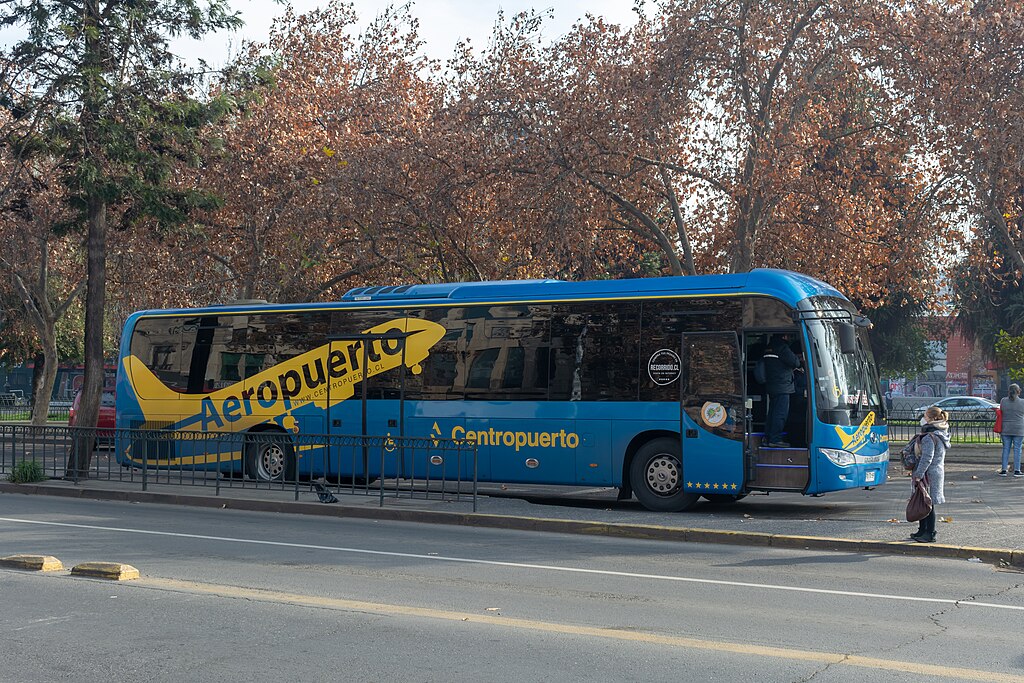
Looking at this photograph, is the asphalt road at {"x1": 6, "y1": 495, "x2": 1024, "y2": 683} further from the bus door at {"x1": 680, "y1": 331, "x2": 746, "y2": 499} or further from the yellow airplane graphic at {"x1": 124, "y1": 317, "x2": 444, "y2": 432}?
the yellow airplane graphic at {"x1": 124, "y1": 317, "x2": 444, "y2": 432}

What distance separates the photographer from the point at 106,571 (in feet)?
31.2

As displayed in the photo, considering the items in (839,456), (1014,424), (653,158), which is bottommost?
(839,456)

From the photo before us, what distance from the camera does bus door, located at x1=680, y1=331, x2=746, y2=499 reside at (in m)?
15.2

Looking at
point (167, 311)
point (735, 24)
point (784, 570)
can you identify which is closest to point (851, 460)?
point (784, 570)

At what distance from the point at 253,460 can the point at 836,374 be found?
8968 mm

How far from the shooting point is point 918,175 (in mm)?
24984

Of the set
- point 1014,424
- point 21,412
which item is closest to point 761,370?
point 1014,424

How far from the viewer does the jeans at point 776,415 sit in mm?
15266

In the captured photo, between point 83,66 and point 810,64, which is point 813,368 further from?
point 83,66

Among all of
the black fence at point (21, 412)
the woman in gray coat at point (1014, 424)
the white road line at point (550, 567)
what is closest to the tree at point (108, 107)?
the white road line at point (550, 567)

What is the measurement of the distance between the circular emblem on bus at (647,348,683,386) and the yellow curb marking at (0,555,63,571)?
28.1ft

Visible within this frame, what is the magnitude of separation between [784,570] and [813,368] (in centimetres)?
493

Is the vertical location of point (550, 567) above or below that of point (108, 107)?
below

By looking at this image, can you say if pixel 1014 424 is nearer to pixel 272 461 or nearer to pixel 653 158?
pixel 653 158
